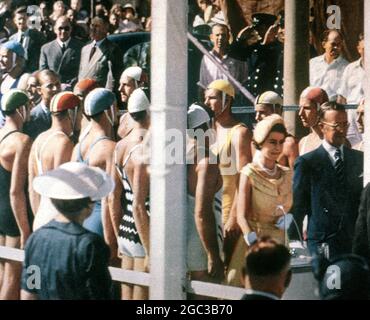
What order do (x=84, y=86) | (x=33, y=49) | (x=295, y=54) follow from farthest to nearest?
(x=33, y=49), (x=84, y=86), (x=295, y=54)

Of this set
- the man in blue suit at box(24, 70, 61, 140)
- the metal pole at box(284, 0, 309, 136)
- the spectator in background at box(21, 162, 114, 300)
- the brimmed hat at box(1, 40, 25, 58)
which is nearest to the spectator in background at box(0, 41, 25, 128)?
the brimmed hat at box(1, 40, 25, 58)

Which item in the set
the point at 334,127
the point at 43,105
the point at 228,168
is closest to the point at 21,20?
the point at 43,105

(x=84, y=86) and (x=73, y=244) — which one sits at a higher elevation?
(x=84, y=86)

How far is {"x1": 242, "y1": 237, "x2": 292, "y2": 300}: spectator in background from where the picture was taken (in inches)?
164

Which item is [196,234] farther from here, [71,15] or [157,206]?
[71,15]

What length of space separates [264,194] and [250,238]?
219 millimetres

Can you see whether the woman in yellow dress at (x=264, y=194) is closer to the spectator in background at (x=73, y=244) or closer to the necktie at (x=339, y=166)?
the necktie at (x=339, y=166)

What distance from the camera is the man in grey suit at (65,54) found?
4.55 metres

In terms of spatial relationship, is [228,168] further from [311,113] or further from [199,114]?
[311,113]

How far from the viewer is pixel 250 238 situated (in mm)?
4246

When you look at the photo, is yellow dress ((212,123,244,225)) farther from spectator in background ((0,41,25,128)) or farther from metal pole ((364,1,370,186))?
spectator in background ((0,41,25,128))

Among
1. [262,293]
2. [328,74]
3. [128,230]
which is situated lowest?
[262,293]
